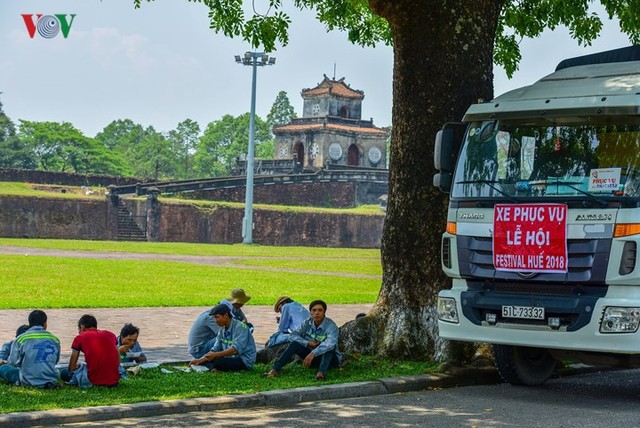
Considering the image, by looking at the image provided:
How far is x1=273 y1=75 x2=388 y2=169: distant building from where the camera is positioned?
285 ft

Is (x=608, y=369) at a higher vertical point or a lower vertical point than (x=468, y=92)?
lower

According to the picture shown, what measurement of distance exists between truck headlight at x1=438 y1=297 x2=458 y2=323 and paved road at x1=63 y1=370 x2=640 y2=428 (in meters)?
0.68

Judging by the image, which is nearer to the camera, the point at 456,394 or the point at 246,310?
the point at 456,394

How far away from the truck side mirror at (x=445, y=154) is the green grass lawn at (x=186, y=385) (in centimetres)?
188

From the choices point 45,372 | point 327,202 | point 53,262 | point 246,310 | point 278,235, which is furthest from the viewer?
point 327,202

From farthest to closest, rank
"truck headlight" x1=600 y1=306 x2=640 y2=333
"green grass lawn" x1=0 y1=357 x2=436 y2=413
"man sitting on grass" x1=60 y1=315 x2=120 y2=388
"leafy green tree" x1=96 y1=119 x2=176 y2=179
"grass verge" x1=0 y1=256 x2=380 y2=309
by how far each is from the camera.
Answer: "leafy green tree" x1=96 y1=119 x2=176 y2=179 < "grass verge" x1=0 y1=256 x2=380 y2=309 < "man sitting on grass" x1=60 y1=315 x2=120 y2=388 < "truck headlight" x1=600 y1=306 x2=640 y2=333 < "green grass lawn" x1=0 y1=357 x2=436 y2=413

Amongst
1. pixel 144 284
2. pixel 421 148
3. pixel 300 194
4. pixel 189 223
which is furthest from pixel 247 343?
pixel 300 194

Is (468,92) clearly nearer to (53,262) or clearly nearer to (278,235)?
(53,262)

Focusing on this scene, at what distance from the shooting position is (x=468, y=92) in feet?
38.9

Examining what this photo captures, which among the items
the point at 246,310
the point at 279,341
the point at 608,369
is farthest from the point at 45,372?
the point at 246,310

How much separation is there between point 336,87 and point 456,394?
3134 inches

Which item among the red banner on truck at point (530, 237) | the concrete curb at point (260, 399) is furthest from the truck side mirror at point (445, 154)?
the concrete curb at point (260, 399)

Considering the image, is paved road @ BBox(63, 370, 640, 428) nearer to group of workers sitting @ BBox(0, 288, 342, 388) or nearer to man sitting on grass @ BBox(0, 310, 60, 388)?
group of workers sitting @ BBox(0, 288, 342, 388)

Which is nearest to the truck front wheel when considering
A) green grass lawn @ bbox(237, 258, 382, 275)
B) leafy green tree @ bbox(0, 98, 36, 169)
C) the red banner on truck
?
the red banner on truck
